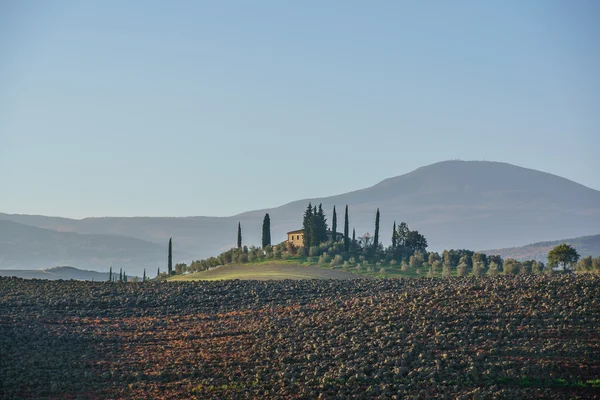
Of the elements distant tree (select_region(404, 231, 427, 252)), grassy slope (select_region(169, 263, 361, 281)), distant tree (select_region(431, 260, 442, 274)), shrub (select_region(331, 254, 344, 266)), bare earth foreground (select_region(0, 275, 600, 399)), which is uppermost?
distant tree (select_region(404, 231, 427, 252))

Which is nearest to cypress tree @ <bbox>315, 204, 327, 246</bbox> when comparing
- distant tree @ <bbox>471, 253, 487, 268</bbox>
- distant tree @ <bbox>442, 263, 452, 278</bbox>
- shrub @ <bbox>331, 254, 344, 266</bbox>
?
shrub @ <bbox>331, 254, 344, 266</bbox>

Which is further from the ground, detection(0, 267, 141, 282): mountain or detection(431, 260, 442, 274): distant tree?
detection(431, 260, 442, 274): distant tree

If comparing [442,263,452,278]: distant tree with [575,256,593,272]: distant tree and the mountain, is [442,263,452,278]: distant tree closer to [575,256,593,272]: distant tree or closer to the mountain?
[575,256,593,272]: distant tree

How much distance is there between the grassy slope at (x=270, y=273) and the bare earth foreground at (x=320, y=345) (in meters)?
19.3

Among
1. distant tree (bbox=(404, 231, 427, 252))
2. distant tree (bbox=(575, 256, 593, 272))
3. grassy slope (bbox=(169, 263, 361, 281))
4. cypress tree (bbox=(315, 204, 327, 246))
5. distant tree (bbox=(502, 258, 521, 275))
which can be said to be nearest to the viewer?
distant tree (bbox=(575, 256, 593, 272))

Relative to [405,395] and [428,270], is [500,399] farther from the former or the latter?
[428,270]

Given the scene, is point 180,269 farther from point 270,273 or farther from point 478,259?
point 478,259

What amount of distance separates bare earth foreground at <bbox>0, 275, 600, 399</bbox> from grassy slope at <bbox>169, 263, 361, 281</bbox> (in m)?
19.3

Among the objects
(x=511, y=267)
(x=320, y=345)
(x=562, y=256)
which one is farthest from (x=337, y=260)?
(x=320, y=345)

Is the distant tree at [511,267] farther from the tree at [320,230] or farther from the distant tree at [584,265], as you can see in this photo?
the tree at [320,230]

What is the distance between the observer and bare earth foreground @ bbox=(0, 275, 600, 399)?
27.5 metres

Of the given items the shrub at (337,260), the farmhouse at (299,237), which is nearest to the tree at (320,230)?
the farmhouse at (299,237)

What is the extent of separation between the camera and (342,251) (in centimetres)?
8575

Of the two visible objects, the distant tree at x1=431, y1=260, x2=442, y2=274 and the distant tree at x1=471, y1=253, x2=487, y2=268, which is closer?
the distant tree at x1=431, y1=260, x2=442, y2=274
